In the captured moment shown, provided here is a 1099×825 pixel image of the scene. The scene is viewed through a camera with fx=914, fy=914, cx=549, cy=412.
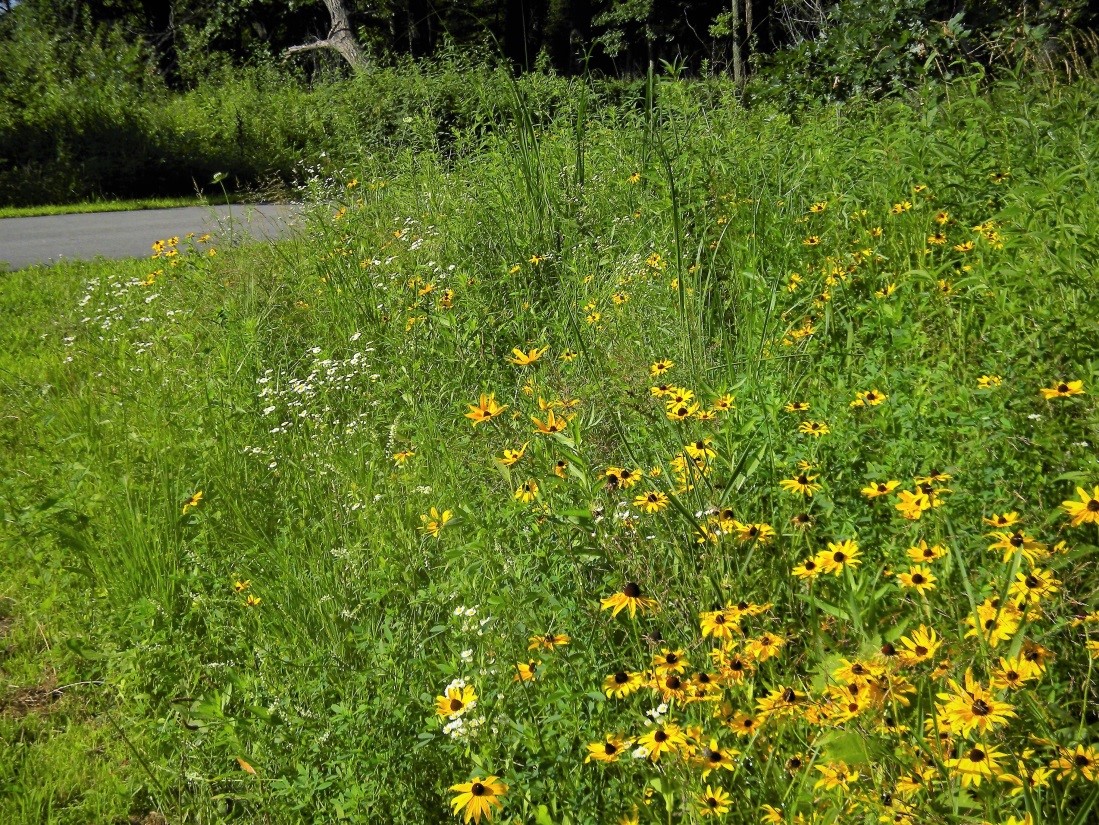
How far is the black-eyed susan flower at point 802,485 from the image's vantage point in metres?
2.19

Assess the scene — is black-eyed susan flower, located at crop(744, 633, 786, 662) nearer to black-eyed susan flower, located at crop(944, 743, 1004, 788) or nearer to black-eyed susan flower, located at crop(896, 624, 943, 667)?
black-eyed susan flower, located at crop(896, 624, 943, 667)

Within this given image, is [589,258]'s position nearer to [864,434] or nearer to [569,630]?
[864,434]

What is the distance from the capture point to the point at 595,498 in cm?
220

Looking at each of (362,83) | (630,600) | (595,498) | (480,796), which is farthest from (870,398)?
(362,83)

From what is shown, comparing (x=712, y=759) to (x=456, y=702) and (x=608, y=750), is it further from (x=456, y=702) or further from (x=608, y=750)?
(x=456, y=702)

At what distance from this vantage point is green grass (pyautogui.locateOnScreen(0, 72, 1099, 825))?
1815mm

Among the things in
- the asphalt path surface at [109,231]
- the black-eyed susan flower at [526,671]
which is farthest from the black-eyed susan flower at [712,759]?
the asphalt path surface at [109,231]

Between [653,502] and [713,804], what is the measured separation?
72 centimetres

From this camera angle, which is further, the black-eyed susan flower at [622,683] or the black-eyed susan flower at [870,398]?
the black-eyed susan flower at [870,398]

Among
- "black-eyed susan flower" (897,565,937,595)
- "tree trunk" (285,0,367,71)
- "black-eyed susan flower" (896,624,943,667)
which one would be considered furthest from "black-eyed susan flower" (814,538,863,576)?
"tree trunk" (285,0,367,71)

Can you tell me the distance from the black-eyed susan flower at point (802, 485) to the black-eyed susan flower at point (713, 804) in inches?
31.6

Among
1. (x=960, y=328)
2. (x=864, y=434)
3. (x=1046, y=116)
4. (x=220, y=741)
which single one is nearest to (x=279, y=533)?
(x=220, y=741)

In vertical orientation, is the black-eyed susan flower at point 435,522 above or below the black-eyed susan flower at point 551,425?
below

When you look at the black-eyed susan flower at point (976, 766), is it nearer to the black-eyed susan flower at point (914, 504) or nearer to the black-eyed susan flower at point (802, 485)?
the black-eyed susan flower at point (914, 504)
